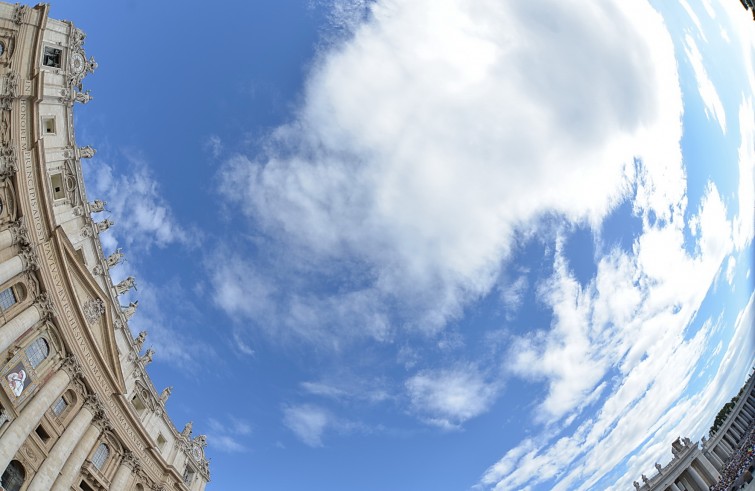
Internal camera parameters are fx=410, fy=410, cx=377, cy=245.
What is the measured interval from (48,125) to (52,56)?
303 inches

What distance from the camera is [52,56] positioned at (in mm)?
42312

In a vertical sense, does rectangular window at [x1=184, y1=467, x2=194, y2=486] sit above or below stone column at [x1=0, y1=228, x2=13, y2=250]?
below

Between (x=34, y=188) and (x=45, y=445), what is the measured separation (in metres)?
22.0

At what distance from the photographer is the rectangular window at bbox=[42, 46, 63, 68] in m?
41.5

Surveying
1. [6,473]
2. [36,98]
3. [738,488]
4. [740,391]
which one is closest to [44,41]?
[36,98]

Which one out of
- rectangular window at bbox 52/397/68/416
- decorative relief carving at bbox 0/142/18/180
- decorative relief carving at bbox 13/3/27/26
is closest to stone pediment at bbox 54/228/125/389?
rectangular window at bbox 52/397/68/416

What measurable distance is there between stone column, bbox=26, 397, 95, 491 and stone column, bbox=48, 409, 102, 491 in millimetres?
854

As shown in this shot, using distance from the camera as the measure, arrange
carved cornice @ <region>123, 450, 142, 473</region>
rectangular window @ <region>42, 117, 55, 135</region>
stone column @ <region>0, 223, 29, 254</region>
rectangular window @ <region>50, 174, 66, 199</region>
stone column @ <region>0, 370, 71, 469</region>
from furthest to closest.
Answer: carved cornice @ <region>123, 450, 142, 473</region>
rectangular window @ <region>50, 174, 66, 199</region>
rectangular window @ <region>42, 117, 55, 135</region>
stone column @ <region>0, 223, 29, 254</region>
stone column @ <region>0, 370, 71, 469</region>

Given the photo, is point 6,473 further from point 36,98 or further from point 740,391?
point 740,391

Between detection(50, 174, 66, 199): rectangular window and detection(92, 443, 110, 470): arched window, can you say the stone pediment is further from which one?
detection(92, 443, 110, 470): arched window

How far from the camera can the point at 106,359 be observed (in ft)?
138

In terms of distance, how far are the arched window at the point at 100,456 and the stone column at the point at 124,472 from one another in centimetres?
181

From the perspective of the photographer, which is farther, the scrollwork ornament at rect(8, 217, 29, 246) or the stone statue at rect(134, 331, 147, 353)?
the stone statue at rect(134, 331, 147, 353)

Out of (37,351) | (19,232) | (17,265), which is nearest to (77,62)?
(19,232)
